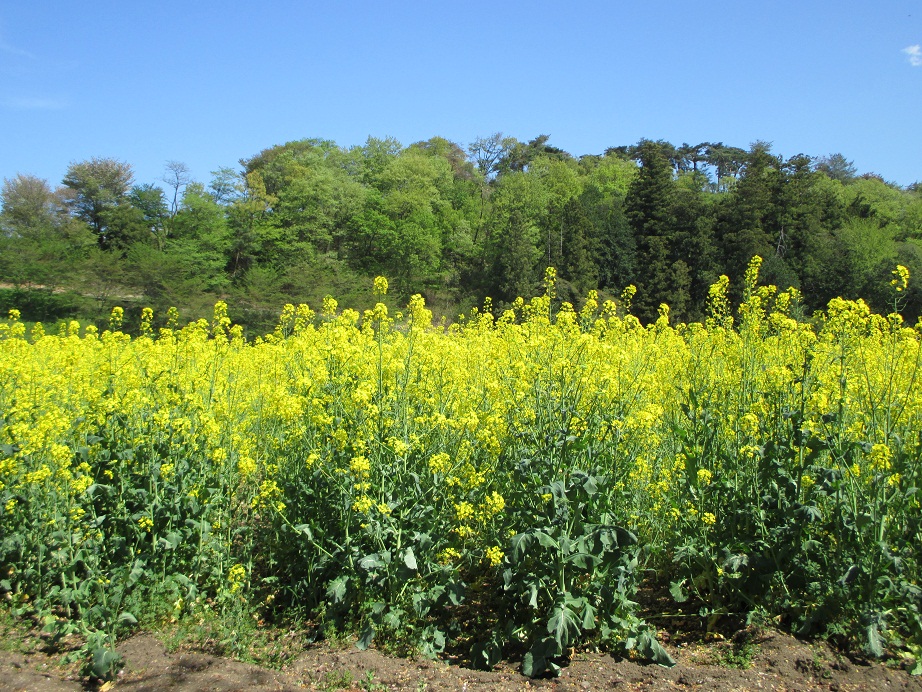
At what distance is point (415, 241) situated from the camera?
4547 centimetres

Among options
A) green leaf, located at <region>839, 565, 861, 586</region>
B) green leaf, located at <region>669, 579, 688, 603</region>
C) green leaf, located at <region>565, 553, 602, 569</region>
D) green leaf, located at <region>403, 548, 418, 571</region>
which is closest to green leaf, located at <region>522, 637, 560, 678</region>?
green leaf, located at <region>565, 553, 602, 569</region>

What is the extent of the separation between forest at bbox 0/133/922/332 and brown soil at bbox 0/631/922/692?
2411cm

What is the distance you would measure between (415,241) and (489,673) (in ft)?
139

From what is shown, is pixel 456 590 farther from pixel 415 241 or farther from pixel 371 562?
pixel 415 241

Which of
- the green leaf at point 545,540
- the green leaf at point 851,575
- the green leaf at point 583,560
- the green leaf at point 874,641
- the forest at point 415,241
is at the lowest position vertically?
the green leaf at point 874,641

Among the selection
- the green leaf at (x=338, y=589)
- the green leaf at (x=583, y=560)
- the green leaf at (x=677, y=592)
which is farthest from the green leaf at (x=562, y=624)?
the green leaf at (x=338, y=589)

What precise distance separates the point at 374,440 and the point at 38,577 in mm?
2544

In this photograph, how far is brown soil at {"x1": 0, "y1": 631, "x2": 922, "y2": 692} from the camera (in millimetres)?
3906

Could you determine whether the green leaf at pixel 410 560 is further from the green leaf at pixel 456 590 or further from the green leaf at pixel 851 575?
the green leaf at pixel 851 575

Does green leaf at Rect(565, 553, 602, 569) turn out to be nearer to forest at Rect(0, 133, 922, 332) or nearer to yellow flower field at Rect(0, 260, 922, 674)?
yellow flower field at Rect(0, 260, 922, 674)

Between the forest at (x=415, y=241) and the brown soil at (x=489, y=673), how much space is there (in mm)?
24112

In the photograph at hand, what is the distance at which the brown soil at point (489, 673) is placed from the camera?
3.91 m

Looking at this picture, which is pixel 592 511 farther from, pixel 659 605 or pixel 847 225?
pixel 847 225

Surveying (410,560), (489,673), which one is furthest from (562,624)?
(410,560)
